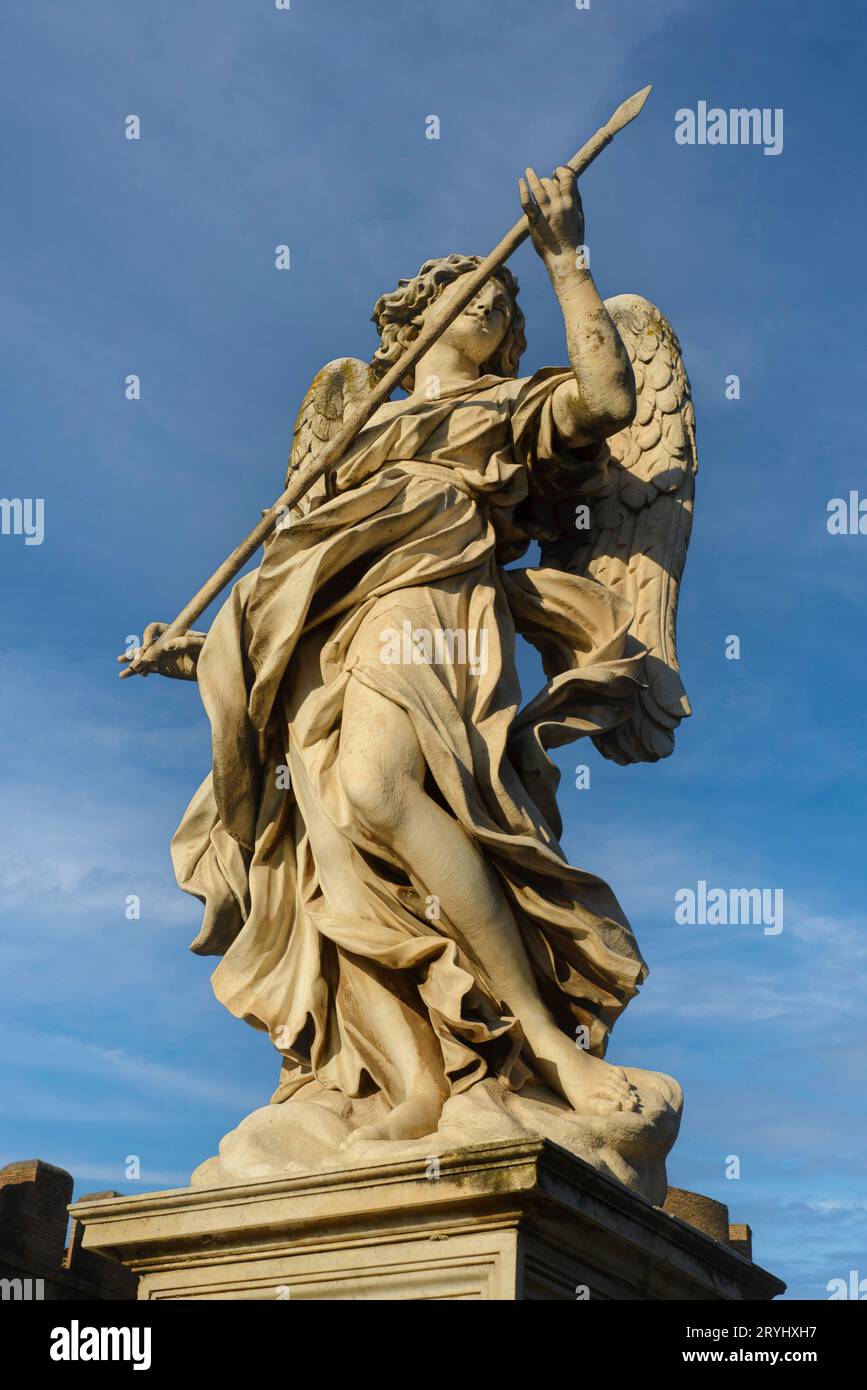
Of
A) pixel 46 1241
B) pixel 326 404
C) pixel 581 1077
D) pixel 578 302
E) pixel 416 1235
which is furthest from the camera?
pixel 46 1241

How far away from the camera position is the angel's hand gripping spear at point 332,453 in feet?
24.5

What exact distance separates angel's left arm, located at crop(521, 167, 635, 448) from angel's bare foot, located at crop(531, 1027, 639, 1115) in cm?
256

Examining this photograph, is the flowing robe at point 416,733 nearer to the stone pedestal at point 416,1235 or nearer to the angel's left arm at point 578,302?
the angel's left arm at point 578,302

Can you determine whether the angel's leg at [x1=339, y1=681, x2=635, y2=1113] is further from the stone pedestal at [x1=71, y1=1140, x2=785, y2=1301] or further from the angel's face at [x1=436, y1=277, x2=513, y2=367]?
the angel's face at [x1=436, y1=277, x2=513, y2=367]

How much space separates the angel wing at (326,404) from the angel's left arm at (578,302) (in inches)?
59.8

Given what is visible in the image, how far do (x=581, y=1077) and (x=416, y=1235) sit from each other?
0.98 meters

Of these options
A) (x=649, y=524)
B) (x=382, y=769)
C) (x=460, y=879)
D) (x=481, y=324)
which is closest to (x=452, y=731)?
(x=382, y=769)

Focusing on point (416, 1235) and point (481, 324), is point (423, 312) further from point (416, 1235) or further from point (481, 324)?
point (416, 1235)

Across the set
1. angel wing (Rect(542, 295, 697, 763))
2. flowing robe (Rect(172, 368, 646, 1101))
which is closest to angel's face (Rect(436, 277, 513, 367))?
flowing robe (Rect(172, 368, 646, 1101))

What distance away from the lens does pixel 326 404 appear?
8797 millimetres

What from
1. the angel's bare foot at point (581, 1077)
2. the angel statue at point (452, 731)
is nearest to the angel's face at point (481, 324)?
the angel statue at point (452, 731)
